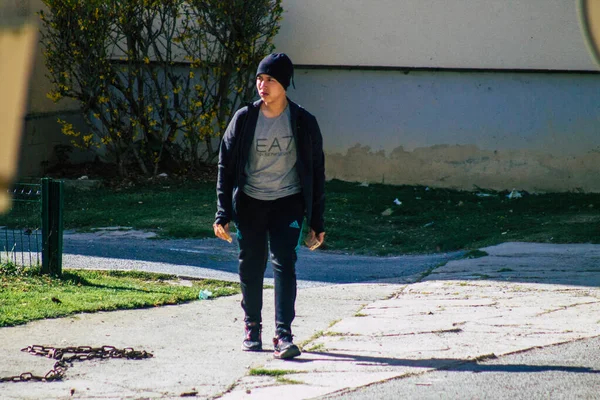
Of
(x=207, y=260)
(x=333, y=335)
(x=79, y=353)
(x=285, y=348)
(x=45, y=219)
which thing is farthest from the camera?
(x=207, y=260)

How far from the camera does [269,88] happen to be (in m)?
5.43

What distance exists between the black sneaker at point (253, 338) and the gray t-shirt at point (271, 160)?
2.74 feet

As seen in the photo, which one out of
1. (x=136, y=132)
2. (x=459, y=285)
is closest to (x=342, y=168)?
(x=136, y=132)

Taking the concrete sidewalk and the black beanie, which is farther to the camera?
the black beanie

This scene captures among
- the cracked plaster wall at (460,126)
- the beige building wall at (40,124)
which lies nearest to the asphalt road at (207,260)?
the beige building wall at (40,124)

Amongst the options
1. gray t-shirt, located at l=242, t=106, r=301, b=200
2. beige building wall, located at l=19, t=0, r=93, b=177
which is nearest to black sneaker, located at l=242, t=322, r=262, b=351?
gray t-shirt, located at l=242, t=106, r=301, b=200

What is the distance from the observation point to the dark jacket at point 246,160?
215 inches

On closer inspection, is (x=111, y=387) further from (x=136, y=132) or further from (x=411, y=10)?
(x=411, y=10)

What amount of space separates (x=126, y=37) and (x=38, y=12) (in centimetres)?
143

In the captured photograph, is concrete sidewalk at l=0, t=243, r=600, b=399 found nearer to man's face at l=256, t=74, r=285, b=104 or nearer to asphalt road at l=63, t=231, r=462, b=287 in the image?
asphalt road at l=63, t=231, r=462, b=287

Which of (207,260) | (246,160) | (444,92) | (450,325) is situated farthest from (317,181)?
(444,92)

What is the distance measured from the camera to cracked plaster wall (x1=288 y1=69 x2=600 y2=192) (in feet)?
48.1

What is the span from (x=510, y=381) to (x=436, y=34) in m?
10.8

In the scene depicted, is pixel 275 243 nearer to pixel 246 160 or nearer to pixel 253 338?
pixel 246 160
